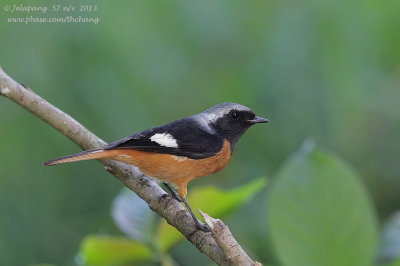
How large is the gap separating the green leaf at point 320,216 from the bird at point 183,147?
604 mm

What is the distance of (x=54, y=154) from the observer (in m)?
4.02

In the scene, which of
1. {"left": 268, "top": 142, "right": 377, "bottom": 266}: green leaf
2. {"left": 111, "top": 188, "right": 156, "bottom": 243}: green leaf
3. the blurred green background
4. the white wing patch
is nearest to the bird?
the white wing patch

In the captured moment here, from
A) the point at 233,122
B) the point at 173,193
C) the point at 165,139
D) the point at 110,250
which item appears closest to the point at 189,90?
the point at 233,122

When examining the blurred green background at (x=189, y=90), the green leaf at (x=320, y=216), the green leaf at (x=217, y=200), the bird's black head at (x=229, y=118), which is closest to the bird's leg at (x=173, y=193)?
the bird's black head at (x=229, y=118)

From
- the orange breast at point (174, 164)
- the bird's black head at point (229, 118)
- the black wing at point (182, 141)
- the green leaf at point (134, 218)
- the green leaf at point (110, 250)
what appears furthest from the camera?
the bird's black head at point (229, 118)

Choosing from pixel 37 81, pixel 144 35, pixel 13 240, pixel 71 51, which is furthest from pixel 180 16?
pixel 13 240

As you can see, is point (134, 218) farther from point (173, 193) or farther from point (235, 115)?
point (235, 115)

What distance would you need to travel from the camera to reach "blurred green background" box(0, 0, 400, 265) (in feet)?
12.8

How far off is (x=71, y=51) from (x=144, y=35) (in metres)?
0.48

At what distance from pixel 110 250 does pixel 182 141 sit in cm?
73

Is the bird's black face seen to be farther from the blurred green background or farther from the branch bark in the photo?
the blurred green background

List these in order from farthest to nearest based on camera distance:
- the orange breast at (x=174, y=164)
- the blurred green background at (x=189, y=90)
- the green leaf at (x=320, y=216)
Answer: the blurred green background at (x=189, y=90), the orange breast at (x=174, y=164), the green leaf at (x=320, y=216)

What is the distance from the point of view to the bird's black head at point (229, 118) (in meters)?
2.58

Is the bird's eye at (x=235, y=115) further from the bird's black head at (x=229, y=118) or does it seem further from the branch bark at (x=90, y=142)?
the branch bark at (x=90, y=142)
